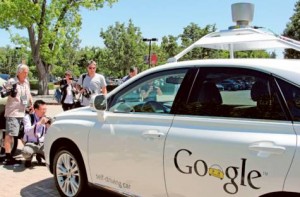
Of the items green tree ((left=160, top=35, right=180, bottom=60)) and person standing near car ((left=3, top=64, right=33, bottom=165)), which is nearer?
person standing near car ((left=3, top=64, right=33, bottom=165))

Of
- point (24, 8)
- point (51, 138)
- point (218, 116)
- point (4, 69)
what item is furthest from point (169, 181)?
point (4, 69)

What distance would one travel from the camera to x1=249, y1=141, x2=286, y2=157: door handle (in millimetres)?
2865

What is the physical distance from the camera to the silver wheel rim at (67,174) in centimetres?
475

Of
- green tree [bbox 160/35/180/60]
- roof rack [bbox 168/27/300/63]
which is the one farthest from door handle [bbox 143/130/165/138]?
green tree [bbox 160/35/180/60]

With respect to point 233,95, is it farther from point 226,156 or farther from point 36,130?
point 36,130

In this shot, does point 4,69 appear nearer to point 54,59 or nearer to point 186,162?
point 54,59

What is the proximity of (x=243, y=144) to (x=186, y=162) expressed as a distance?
21.9 inches

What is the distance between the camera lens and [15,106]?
6801 millimetres

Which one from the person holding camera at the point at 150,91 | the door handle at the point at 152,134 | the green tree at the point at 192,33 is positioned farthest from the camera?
the green tree at the point at 192,33

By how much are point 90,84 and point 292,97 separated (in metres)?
5.58

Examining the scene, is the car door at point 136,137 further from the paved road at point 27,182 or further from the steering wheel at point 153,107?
the paved road at point 27,182

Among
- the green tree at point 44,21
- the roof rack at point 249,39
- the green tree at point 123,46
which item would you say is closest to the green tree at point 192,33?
the green tree at point 123,46

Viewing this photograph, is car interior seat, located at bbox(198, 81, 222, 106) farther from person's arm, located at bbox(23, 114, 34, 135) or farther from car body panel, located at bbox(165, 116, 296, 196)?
person's arm, located at bbox(23, 114, 34, 135)

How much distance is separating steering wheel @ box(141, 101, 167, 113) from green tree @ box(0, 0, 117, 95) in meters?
23.3
